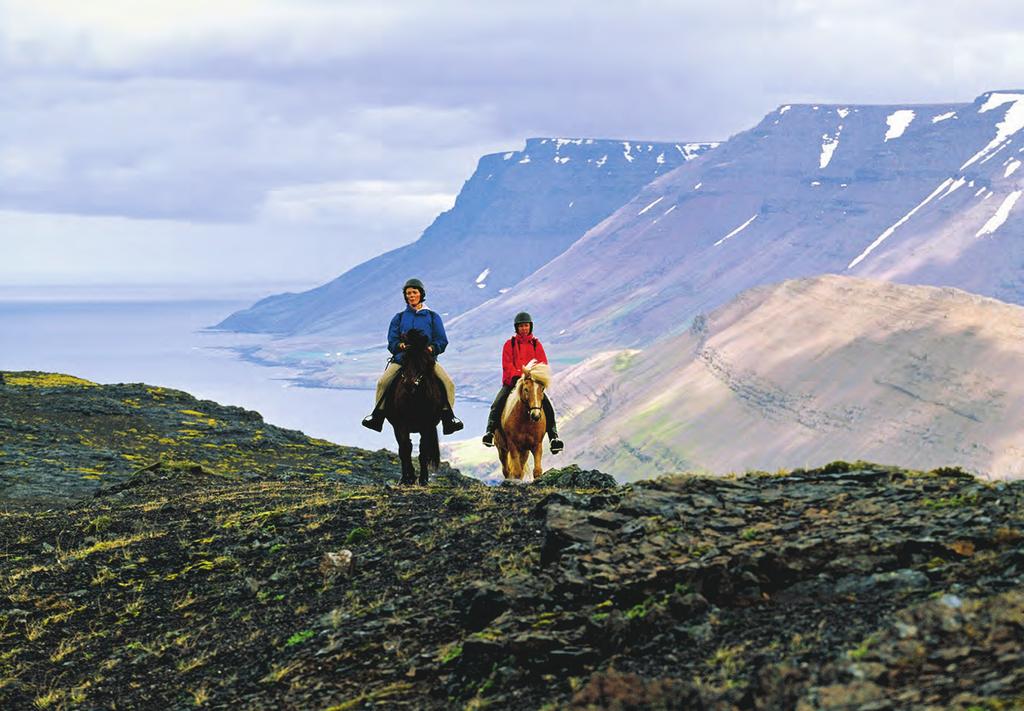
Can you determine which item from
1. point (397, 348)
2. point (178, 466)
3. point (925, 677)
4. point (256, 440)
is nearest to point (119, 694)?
point (925, 677)

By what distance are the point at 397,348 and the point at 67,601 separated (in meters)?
10.7

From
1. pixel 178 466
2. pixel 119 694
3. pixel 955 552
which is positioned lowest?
pixel 119 694

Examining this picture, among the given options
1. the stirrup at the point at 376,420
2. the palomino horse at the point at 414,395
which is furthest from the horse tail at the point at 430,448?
the stirrup at the point at 376,420

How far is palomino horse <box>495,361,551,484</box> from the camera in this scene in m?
31.8

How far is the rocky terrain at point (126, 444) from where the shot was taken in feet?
130

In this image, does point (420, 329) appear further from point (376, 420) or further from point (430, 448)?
point (430, 448)

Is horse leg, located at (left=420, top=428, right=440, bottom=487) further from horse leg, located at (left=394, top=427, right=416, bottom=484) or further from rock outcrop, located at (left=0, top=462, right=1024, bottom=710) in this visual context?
rock outcrop, located at (left=0, top=462, right=1024, bottom=710)

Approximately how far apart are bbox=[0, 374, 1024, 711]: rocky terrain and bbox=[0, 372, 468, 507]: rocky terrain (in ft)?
52.9

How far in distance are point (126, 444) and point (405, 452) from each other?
19.9 meters

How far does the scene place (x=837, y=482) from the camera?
19203mm

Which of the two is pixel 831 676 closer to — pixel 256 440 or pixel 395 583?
pixel 395 583

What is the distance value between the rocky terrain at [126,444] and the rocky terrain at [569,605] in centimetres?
1611

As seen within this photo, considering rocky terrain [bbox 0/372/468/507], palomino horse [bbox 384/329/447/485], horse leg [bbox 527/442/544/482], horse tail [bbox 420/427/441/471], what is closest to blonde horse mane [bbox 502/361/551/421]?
horse leg [bbox 527/442/544/482]

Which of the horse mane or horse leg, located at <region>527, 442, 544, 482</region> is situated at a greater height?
the horse mane
